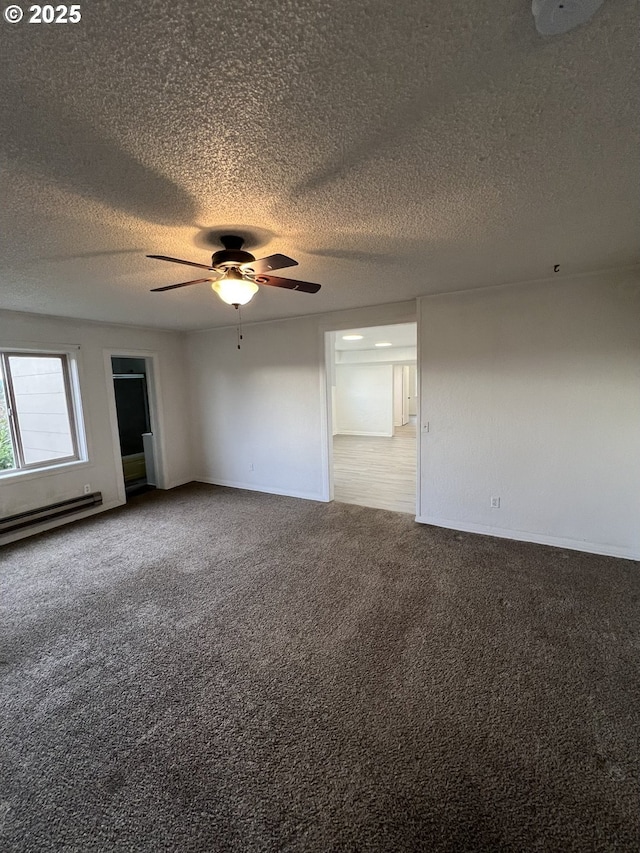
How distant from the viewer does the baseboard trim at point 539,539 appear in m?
3.12

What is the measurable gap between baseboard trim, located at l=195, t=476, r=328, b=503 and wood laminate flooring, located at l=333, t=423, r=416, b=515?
1.11ft

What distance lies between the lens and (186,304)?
367 cm

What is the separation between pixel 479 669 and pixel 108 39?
2888 millimetres

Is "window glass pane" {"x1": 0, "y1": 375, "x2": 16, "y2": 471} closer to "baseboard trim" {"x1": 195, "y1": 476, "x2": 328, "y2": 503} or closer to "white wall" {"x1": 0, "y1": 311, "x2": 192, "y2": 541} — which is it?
"white wall" {"x1": 0, "y1": 311, "x2": 192, "y2": 541}

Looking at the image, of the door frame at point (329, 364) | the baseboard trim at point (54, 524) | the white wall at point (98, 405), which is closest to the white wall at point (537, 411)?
the door frame at point (329, 364)

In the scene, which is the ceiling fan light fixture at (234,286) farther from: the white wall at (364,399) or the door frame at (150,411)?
the white wall at (364,399)

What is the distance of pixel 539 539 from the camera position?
3.40 meters

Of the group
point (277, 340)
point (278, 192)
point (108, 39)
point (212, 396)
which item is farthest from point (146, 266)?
point (212, 396)

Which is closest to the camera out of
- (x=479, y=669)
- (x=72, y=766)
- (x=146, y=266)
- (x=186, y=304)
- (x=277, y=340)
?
(x=72, y=766)

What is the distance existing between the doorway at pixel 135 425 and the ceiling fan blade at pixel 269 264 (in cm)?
427

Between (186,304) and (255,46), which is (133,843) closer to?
(255,46)

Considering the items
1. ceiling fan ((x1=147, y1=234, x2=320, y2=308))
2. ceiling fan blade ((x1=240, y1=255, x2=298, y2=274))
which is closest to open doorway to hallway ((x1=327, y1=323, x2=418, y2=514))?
ceiling fan ((x1=147, y1=234, x2=320, y2=308))

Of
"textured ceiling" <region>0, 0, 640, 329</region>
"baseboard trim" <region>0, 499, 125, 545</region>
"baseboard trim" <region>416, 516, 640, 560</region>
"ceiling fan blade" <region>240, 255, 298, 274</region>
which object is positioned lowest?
"baseboard trim" <region>416, 516, 640, 560</region>

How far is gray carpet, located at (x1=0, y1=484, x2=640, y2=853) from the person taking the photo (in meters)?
1.32
